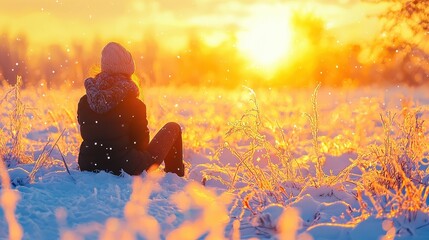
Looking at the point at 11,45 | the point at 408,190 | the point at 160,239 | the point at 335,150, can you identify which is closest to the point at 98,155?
the point at 160,239

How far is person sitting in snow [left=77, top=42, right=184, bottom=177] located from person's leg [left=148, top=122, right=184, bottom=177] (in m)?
0.09

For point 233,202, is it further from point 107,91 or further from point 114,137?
point 107,91

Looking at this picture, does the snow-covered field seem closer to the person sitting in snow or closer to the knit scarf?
the person sitting in snow

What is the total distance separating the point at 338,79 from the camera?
29859 mm

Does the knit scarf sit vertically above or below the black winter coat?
above

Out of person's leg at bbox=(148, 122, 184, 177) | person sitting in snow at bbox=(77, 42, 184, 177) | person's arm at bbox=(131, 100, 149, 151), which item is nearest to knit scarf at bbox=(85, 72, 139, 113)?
person sitting in snow at bbox=(77, 42, 184, 177)

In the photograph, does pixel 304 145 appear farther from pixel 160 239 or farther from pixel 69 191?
pixel 160 239

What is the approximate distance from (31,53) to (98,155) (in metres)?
24.1

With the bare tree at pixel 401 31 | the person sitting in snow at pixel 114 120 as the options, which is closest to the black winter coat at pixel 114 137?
the person sitting in snow at pixel 114 120

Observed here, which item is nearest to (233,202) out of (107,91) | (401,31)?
(107,91)

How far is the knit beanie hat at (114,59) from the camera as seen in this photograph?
529 centimetres

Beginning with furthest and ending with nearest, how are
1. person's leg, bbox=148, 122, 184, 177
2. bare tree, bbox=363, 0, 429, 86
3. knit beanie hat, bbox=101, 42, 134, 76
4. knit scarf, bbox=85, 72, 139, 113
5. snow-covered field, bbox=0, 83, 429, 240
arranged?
bare tree, bbox=363, 0, 429, 86 → person's leg, bbox=148, 122, 184, 177 → knit beanie hat, bbox=101, 42, 134, 76 → knit scarf, bbox=85, 72, 139, 113 → snow-covered field, bbox=0, 83, 429, 240

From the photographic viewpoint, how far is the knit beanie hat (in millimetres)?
5289

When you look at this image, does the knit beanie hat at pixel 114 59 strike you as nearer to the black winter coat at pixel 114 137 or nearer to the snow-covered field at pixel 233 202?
the black winter coat at pixel 114 137
